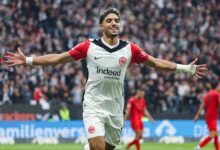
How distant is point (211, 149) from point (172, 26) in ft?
46.8

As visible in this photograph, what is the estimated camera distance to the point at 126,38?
113 feet

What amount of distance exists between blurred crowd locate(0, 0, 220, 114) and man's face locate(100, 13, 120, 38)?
18.4 metres

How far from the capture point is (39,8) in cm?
3484

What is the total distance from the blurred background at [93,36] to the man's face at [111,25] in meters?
16.6

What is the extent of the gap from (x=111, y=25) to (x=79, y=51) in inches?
23.5

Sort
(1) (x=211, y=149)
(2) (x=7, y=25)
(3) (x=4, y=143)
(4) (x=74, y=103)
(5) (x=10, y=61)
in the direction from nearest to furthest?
(5) (x=10, y=61) < (1) (x=211, y=149) < (3) (x=4, y=143) < (4) (x=74, y=103) < (2) (x=7, y=25)

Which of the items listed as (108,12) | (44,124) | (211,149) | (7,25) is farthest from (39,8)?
(108,12)

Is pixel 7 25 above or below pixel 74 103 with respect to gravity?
above

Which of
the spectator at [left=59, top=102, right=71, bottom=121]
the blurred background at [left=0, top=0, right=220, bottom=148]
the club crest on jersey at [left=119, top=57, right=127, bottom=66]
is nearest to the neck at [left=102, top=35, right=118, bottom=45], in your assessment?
the club crest on jersey at [left=119, top=57, right=127, bottom=66]

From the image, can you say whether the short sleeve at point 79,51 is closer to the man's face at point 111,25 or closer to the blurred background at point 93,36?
the man's face at point 111,25

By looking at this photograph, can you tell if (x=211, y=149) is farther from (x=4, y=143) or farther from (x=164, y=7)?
(x=164, y=7)

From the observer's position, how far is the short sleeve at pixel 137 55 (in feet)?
35.9

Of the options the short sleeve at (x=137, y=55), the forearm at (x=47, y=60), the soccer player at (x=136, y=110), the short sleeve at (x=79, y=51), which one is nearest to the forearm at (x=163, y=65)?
the short sleeve at (x=137, y=55)

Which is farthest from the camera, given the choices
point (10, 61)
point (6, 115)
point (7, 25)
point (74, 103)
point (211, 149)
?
point (7, 25)
